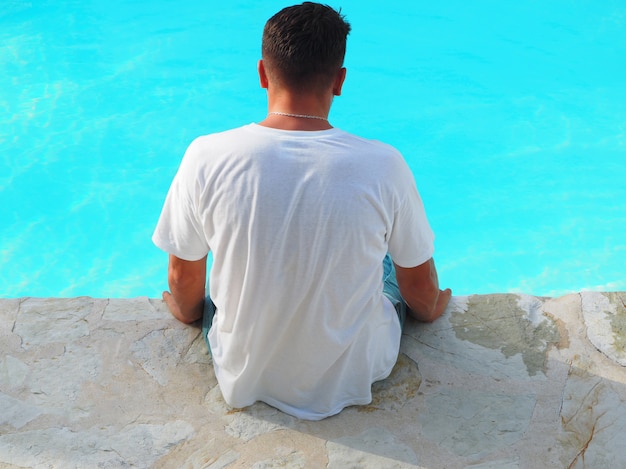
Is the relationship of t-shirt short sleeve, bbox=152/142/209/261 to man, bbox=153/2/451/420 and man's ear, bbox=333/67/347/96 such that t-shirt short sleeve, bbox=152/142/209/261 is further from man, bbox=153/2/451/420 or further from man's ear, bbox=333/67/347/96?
man's ear, bbox=333/67/347/96

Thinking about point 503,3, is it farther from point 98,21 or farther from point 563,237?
point 98,21

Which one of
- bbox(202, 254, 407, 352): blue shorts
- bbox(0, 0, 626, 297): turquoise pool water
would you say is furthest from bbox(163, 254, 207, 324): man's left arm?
bbox(0, 0, 626, 297): turquoise pool water

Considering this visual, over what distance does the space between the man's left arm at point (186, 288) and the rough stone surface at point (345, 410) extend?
0.18ft

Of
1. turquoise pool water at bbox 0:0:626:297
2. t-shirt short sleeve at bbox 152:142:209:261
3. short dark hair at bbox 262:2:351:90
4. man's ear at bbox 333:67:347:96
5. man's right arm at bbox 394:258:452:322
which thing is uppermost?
short dark hair at bbox 262:2:351:90

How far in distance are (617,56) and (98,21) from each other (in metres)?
4.43

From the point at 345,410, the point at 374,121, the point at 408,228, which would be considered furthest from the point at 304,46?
the point at 374,121

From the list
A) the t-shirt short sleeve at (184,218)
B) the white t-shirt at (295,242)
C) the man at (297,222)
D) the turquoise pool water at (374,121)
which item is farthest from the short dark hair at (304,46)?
the turquoise pool water at (374,121)

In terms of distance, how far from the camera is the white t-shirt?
1.66 m

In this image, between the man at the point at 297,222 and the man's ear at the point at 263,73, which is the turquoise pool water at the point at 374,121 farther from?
the man's ear at the point at 263,73

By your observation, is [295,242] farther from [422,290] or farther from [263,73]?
[422,290]

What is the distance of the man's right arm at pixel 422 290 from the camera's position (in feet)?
6.57

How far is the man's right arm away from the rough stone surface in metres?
0.07

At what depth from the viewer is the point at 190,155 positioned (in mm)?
1729

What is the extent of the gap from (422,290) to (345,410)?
1.38 feet
